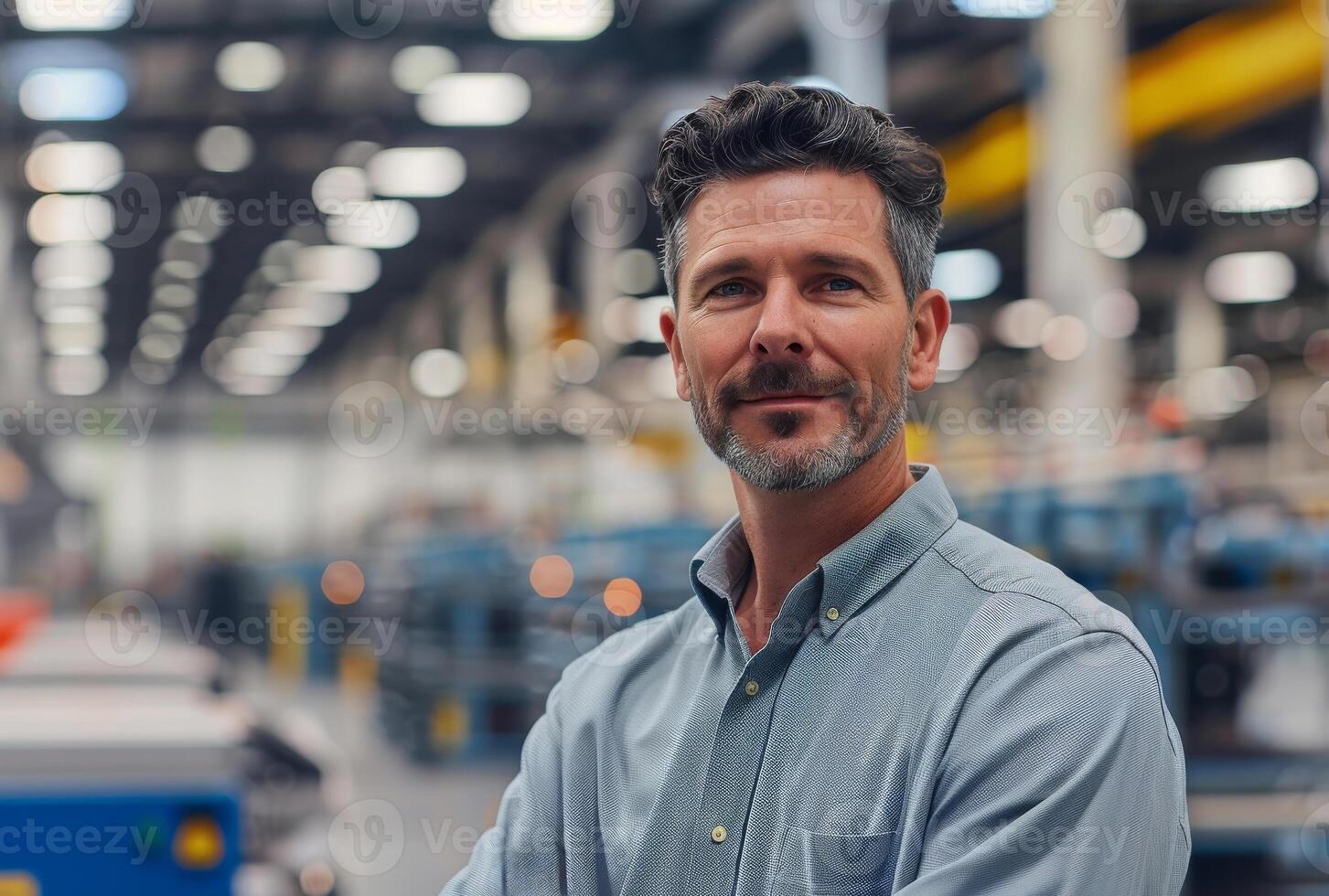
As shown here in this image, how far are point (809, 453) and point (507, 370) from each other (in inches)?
695

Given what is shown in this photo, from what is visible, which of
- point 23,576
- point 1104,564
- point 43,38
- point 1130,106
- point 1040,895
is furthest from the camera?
point 23,576

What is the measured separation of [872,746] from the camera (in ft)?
3.78

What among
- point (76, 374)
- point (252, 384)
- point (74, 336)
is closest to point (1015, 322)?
point (74, 336)

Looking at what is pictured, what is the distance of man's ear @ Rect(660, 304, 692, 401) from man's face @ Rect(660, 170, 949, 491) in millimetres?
99

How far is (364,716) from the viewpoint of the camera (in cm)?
989

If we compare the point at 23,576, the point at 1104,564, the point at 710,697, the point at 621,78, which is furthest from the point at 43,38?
the point at 710,697

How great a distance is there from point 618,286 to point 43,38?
9782 millimetres

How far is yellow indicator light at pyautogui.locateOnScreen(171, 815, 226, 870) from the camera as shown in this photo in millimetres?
2334

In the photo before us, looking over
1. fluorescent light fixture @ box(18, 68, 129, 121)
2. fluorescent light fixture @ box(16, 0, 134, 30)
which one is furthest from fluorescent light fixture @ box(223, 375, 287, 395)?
fluorescent light fixture @ box(16, 0, 134, 30)

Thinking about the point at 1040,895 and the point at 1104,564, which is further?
the point at 1104,564

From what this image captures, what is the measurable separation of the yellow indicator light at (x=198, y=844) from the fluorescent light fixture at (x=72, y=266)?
14.5 metres

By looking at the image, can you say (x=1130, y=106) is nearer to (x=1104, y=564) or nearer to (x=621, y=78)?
(x=621, y=78)

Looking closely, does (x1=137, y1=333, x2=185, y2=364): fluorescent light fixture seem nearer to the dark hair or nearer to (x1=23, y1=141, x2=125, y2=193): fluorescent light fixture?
(x1=23, y1=141, x2=125, y2=193): fluorescent light fixture

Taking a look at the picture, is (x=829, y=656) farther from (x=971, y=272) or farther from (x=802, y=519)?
(x=971, y=272)
